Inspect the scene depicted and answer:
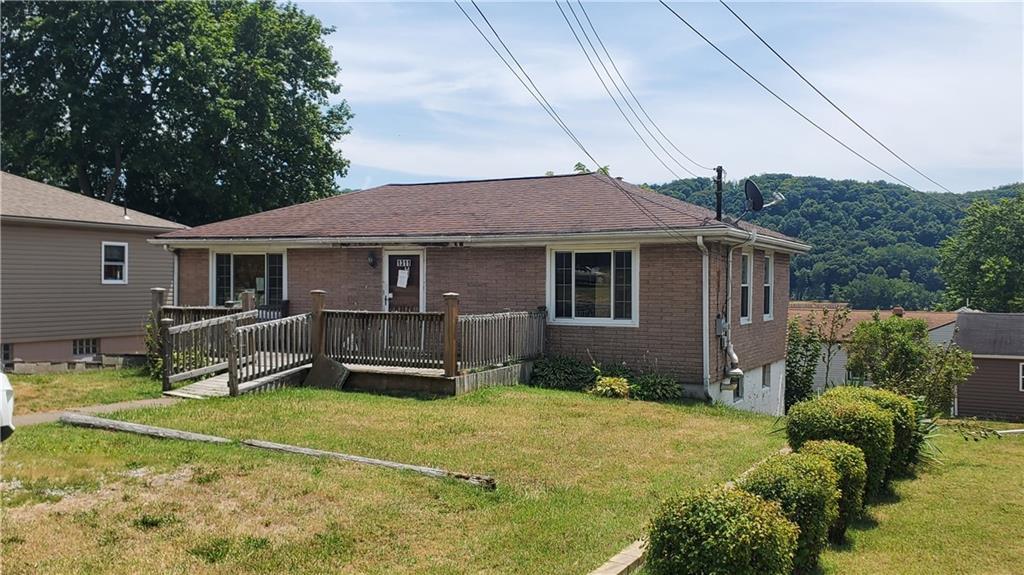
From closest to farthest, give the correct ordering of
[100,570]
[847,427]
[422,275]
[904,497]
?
[100,570] < [847,427] < [904,497] < [422,275]

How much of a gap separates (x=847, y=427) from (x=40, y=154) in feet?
111

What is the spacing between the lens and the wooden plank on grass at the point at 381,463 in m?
7.38

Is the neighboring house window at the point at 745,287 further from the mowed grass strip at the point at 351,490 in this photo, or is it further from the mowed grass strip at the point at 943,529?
the mowed grass strip at the point at 943,529

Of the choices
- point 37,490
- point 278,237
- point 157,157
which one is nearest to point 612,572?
point 37,490

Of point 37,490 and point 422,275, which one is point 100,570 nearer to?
point 37,490

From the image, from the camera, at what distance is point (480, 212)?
57.5 feet

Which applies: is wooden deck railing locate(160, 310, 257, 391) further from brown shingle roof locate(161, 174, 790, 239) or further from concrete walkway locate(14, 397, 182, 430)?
brown shingle roof locate(161, 174, 790, 239)

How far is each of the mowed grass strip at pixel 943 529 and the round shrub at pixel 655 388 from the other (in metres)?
4.56

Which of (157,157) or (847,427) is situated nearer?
(847,427)

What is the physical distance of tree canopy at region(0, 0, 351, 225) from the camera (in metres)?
31.1

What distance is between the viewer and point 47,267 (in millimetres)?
20328

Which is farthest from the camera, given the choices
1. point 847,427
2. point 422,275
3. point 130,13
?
point 130,13

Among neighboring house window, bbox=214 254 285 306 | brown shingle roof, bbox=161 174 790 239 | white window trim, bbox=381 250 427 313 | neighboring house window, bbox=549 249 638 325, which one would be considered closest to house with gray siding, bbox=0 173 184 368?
neighboring house window, bbox=214 254 285 306

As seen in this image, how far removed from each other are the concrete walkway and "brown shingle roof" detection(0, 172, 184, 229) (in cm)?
1032
